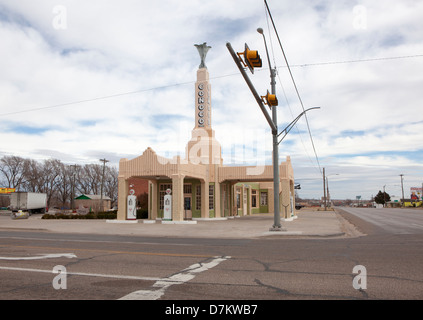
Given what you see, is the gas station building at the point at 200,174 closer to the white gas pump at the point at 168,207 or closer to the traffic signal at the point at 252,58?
the white gas pump at the point at 168,207

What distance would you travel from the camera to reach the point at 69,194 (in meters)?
89.4

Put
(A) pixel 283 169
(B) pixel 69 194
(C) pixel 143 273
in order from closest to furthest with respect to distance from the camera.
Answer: (C) pixel 143 273 < (A) pixel 283 169 < (B) pixel 69 194

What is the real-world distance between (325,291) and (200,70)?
31.1 meters

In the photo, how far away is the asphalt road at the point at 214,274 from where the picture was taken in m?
5.95

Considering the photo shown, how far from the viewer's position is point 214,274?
755cm

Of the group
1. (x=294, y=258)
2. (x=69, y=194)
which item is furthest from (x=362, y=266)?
(x=69, y=194)

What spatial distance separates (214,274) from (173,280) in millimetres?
967

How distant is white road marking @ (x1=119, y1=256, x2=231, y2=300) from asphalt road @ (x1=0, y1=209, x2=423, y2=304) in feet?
0.06

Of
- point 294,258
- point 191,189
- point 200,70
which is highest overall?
point 200,70

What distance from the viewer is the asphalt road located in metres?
5.95

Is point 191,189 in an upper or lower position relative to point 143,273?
upper

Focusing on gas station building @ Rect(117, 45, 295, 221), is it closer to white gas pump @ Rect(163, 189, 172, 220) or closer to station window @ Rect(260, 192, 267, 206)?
white gas pump @ Rect(163, 189, 172, 220)
